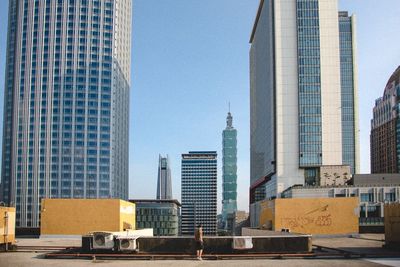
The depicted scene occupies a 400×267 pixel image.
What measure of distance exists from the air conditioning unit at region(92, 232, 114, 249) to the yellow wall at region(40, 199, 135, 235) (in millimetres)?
21163

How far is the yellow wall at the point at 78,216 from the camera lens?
155 feet

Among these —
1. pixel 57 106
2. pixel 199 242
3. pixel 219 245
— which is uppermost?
pixel 57 106

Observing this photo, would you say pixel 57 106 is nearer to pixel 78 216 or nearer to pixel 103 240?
pixel 78 216

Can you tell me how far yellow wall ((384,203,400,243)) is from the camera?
29.9 meters

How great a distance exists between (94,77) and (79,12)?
70.5ft

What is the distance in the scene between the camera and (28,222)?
6029 inches

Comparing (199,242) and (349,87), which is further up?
(349,87)

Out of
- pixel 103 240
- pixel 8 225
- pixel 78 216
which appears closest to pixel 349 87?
pixel 78 216

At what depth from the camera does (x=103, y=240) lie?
26344 mm

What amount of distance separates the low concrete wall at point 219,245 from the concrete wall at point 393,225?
7160 millimetres

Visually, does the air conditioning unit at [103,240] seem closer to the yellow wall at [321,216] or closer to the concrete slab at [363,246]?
the concrete slab at [363,246]

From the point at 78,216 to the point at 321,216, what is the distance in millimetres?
23230

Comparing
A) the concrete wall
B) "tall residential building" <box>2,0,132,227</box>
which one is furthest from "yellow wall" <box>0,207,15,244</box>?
"tall residential building" <box>2,0,132,227</box>

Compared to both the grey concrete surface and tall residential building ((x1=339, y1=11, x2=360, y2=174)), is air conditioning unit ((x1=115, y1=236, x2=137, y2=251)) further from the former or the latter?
tall residential building ((x1=339, y1=11, x2=360, y2=174))
